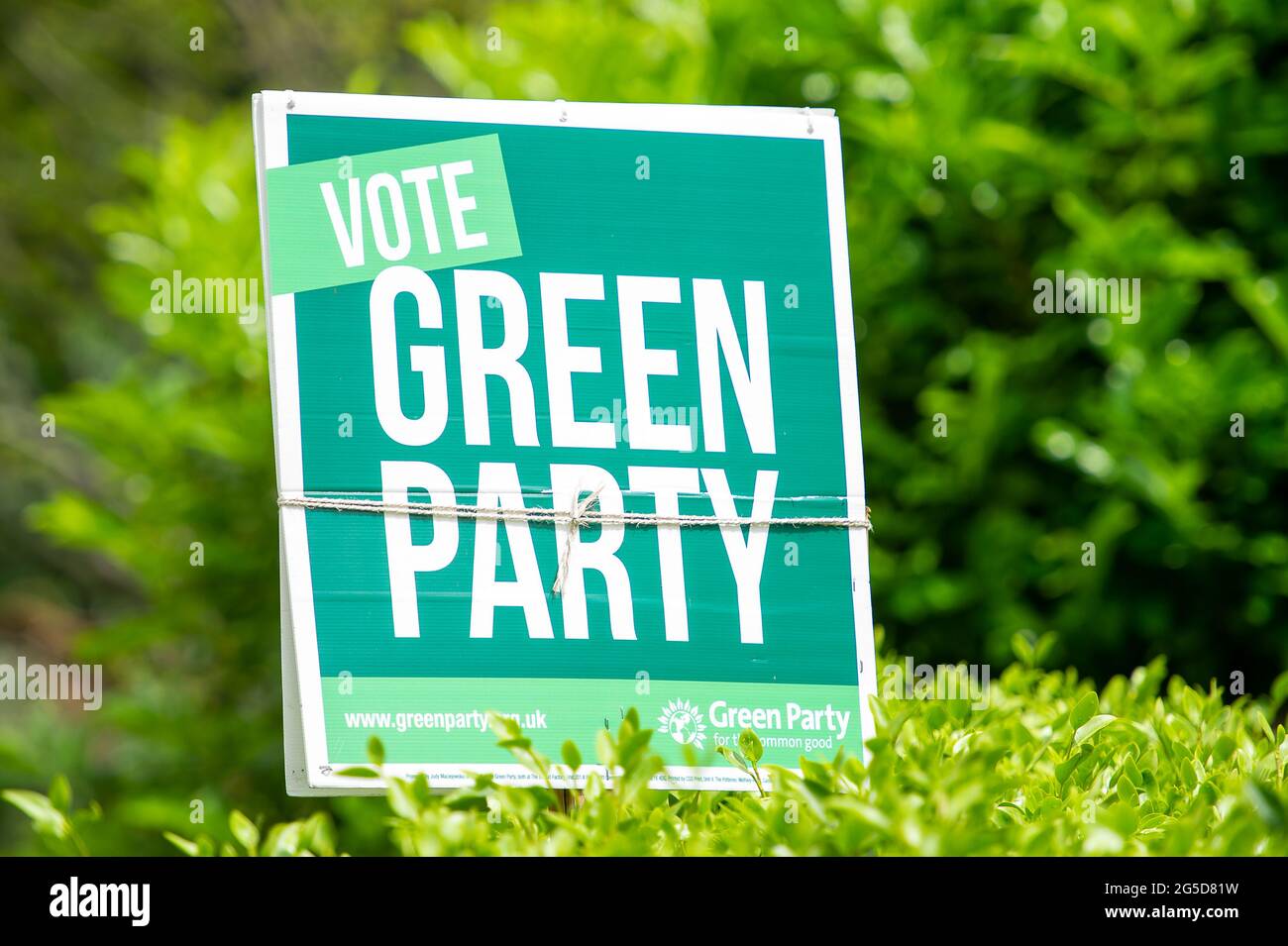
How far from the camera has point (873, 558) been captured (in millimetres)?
3527

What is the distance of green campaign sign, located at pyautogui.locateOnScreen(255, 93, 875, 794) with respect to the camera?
177 cm

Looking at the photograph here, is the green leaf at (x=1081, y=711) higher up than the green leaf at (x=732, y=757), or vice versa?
the green leaf at (x=1081, y=711)

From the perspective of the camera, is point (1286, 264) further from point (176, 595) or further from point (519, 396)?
point (176, 595)

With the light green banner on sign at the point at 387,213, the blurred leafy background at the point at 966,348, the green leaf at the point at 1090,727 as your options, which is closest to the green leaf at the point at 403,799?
the light green banner on sign at the point at 387,213

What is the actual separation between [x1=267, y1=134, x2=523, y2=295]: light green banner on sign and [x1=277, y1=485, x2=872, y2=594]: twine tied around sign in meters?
0.31

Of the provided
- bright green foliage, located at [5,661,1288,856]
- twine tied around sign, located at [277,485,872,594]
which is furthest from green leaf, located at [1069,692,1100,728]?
twine tied around sign, located at [277,485,872,594]

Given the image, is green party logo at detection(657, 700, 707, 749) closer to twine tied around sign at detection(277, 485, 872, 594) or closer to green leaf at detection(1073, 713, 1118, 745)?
twine tied around sign at detection(277, 485, 872, 594)

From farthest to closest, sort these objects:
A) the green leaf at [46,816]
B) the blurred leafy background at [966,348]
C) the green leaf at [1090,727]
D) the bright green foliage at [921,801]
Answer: the blurred leafy background at [966,348], the green leaf at [1090,727], the green leaf at [46,816], the bright green foliage at [921,801]

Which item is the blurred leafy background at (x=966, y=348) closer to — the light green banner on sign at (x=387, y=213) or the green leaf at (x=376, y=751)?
the light green banner on sign at (x=387, y=213)

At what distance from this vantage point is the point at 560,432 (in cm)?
185

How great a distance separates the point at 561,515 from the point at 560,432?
12 cm

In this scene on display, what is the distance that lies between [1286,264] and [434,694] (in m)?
2.74

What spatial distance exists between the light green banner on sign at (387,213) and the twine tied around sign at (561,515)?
0.31 m

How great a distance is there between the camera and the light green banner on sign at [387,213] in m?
1.83
